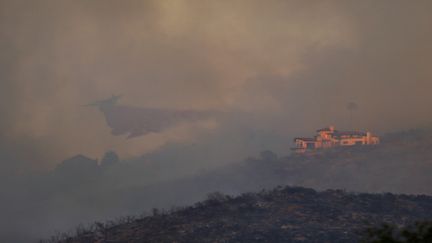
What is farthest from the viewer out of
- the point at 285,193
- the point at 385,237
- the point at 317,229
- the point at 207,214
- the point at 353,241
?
the point at 285,193

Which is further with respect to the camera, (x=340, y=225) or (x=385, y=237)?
(x=340, y=225)

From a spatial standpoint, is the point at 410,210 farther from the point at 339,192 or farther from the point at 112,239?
the point at 112,239

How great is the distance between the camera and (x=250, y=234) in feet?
336

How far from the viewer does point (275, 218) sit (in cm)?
10988

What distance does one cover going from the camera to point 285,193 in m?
123

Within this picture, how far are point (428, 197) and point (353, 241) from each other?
30.4 metres

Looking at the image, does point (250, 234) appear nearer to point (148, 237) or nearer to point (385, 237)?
point (148, 237)

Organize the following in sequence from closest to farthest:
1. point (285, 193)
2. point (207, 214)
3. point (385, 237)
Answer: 1. point (385, 237)
2. point (207, 214)
3. point (285, 193)

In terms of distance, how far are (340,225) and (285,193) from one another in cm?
1800

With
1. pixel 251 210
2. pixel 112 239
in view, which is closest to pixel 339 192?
pixel 251 210

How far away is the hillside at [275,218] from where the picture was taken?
102688 mm

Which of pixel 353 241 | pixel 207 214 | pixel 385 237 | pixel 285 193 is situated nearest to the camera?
pixel 385 237

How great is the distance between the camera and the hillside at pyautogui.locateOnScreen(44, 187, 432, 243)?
103m

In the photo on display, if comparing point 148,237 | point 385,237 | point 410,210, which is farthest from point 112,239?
point 385,237
